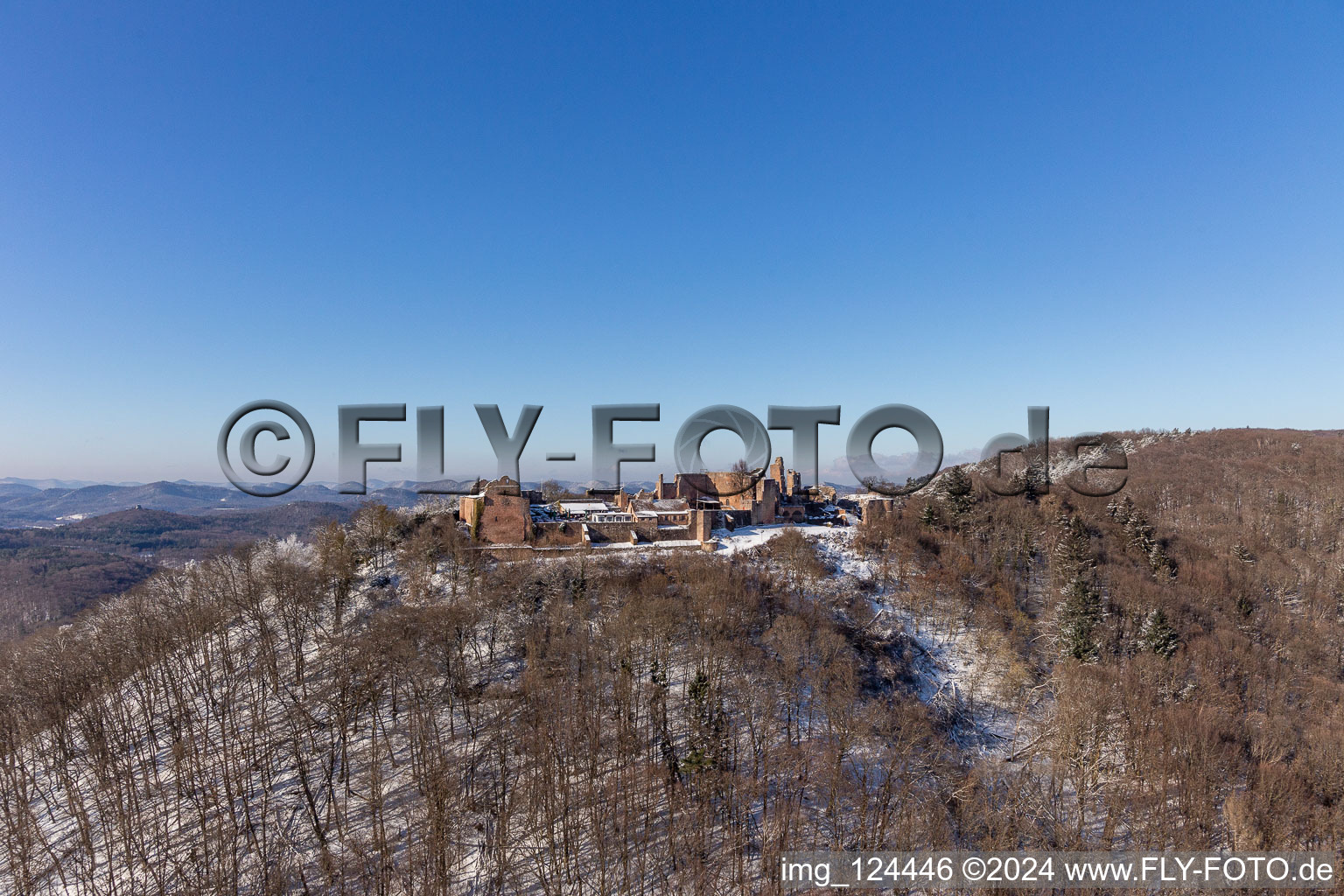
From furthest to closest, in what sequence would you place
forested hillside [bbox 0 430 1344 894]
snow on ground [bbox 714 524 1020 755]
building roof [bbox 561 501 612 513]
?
building roof [bbox 561 501 612 513] → snow on ground [bbox 714 524 1020 755] → forested hillside [bbox 0 430 1344 894]

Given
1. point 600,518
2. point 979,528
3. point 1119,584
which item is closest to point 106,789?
point 600,518

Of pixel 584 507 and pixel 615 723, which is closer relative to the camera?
pixel 615 723

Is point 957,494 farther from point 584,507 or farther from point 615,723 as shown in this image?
point 615,723

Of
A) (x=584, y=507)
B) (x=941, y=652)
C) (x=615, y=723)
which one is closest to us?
(x=615, y=723)

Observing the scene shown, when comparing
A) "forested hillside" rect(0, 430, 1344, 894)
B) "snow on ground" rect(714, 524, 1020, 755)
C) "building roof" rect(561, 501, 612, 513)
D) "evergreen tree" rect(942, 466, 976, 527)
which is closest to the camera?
"forested hillside" rect(0, 430, 1344, 894)

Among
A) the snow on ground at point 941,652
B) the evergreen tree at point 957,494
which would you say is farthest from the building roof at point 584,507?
the evergreen tree at point 957,494

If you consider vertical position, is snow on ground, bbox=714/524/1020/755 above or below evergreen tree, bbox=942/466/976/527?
below

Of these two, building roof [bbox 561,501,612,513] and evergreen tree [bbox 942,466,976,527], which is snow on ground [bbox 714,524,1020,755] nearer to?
building roof [bbox 561,501,612,513]

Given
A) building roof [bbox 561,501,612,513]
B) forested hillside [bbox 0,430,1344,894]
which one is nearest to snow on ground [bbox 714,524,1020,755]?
forested hillside [bbox 0,430,1344,894]

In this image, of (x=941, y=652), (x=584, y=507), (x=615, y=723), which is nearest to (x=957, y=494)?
(x=941, y=652)

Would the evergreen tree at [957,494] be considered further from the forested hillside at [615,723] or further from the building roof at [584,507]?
the building roof at [584,507]

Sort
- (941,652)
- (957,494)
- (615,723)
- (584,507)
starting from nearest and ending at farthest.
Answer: (615,723) < (941,652) < (584,507) < (957,494)

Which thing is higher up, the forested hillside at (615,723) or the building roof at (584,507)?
the building roof at (584,507)
